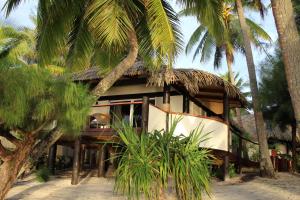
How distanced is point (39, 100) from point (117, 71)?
3.00 m

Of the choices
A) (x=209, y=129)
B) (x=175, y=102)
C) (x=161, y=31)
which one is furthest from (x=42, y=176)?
(x=161, y=31)

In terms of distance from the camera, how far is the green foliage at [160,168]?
7516 millimetres

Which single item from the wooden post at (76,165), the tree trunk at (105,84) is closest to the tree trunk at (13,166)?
the tree trunk at (105,84)

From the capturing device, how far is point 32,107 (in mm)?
7188

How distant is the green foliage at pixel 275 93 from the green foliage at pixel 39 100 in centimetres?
1186

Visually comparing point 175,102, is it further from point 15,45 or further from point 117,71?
point 117,71

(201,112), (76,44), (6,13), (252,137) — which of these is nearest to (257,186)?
(201,112)

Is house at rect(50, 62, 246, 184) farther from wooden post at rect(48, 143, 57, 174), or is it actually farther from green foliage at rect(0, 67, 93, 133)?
green foliage at rect(0, 67, 93, 133)

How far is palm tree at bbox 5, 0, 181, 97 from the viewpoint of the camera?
952 centimetres

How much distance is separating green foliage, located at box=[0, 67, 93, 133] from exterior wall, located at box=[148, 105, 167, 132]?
5.09 meters

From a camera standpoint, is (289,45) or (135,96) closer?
(289,45)

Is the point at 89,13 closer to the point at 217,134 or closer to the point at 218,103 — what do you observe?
the point at 217,134

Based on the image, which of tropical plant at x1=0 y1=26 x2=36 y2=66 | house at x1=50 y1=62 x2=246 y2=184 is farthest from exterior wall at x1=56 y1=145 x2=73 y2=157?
house at x1=50 y1=62 x2=246 y2=184

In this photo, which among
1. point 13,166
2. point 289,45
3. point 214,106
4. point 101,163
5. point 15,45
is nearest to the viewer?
point 13,166
